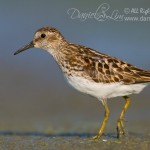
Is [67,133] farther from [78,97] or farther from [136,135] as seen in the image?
[78,97]

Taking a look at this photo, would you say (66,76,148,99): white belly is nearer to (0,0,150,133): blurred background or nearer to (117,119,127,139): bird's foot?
(117,119,127,139): bird's foot

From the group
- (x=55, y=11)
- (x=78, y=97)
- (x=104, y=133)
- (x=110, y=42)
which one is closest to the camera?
(x=104, y=133)

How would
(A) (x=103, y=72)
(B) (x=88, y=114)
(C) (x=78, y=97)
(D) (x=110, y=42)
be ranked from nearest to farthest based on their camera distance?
(A) (x=103, y=72) → (B) (x=88, y=114) → (C) (x=78, y=97) → (D) (x=110, y=42)

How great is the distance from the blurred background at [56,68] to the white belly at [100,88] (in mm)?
1267

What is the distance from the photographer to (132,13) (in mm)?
19203

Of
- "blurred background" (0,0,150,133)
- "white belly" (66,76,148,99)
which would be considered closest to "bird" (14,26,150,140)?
"white belly" (66,76,148,99)

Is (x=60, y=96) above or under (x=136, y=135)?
above

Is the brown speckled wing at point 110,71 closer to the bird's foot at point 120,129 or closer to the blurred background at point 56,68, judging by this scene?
the bird's foot at point 120,129

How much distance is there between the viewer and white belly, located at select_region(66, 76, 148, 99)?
376 inches

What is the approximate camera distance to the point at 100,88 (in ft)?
31.6

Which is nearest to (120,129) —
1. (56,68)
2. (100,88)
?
(100,88)

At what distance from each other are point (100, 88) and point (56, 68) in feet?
18.8

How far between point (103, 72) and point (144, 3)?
1049 centimetres

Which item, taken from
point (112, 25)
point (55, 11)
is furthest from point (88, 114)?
point (55, 11)
